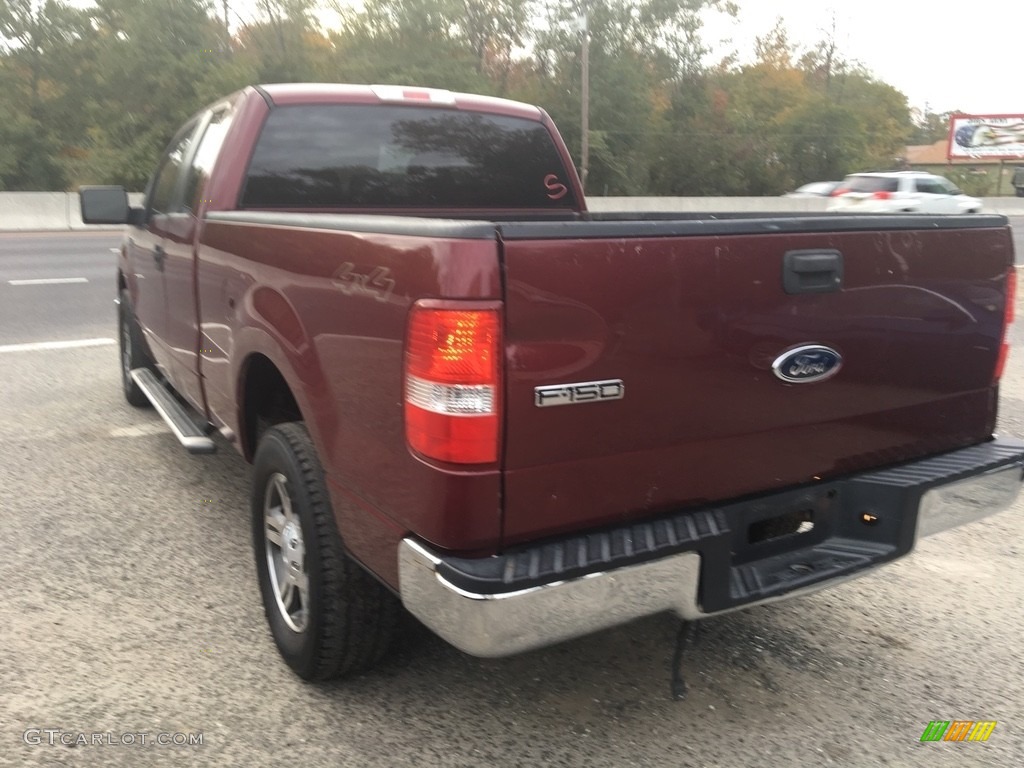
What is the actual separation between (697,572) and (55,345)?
7.89m

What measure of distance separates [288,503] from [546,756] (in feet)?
3.73

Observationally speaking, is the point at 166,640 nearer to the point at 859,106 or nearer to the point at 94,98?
the point at 94,98

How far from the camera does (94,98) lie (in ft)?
129

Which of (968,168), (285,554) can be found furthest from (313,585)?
(968,168)

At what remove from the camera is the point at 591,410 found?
2.23m

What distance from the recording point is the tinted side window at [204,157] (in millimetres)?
4027

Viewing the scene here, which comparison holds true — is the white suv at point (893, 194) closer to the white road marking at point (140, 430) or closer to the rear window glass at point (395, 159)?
the rear window glass at point (395, 159)

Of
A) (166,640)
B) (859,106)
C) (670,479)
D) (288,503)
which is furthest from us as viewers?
(859,106)

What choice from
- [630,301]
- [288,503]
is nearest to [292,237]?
[288,503]

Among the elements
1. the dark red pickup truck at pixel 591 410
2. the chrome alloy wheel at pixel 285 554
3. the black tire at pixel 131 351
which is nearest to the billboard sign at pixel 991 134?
the black tire at pixel 131 351

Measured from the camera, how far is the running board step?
3.85m

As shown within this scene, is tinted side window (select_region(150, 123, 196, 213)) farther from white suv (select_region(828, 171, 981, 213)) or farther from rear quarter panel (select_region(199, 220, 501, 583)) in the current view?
white suv (select_region(828, 171, 981, 213))

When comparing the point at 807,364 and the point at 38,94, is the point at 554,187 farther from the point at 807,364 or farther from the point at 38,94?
the point at 38,94

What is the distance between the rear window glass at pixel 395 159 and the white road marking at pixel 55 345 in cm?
559
